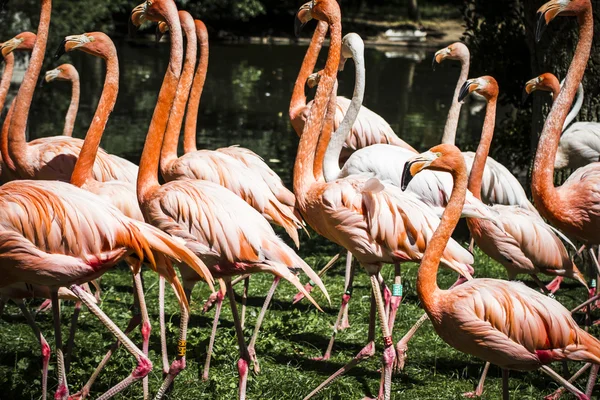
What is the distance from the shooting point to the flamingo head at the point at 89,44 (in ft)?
15.2

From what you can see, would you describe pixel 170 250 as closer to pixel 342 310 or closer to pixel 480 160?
pixel 342 310

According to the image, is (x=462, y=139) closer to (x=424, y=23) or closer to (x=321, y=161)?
(x=321, y=161)

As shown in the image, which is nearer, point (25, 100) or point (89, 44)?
point (89, 44)

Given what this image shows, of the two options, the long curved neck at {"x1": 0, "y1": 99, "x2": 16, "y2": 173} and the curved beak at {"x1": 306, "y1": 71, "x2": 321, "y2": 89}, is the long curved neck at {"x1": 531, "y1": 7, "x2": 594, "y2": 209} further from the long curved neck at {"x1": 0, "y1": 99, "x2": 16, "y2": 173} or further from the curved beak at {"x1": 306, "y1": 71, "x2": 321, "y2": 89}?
the long curved neck at {"x1": 0, "y1": 99, "x2": 16, "y2": 173}

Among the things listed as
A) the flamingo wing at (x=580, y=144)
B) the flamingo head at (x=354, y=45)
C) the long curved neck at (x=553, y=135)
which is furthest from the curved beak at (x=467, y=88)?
the flamingo wing at (x=580, y=144)

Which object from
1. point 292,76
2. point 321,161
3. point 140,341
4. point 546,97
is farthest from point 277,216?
point 292,76

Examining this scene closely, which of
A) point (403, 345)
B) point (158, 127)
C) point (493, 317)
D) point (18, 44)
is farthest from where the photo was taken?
point (18, 44)

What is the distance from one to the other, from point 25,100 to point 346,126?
2.12 m

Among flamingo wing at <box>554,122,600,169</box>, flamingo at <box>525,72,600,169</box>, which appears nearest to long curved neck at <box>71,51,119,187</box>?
flamingo at <box>525,72,600,169</box>

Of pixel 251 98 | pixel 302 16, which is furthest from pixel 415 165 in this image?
pixel 251 98

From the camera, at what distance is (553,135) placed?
4828 mm

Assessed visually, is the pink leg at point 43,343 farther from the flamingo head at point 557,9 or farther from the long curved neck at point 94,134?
the flamingo head at point 557,9

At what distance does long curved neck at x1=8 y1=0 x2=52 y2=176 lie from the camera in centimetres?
518

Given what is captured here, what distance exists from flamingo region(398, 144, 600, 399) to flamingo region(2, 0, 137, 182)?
2485mm
